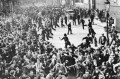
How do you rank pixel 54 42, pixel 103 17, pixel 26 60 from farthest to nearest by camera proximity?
pixel 103 17 → pixel 54 42 → pixel 26 60

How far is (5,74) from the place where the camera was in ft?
43.4

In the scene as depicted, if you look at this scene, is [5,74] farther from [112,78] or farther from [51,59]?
[112,78]

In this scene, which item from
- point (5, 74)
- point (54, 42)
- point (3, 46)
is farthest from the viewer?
point (54, 42)

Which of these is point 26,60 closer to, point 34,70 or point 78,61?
point 34,70

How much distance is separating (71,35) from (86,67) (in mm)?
16060

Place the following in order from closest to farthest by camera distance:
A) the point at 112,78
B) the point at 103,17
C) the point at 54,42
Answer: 1. the point at 112,78
2. the point at 54,42
3. the point at 103,17

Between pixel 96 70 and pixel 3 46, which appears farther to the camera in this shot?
pixel 3 46

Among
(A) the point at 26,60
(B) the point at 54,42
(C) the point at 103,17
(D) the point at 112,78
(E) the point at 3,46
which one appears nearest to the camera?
(D) the point at 112,78

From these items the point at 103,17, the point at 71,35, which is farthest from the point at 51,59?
the point at 103,17

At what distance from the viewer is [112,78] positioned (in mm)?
12383

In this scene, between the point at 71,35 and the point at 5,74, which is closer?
the point at 5,74

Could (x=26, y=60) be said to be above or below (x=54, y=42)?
above

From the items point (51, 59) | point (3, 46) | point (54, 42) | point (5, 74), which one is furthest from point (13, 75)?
point (54, 42)

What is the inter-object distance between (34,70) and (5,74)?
4.83ft
